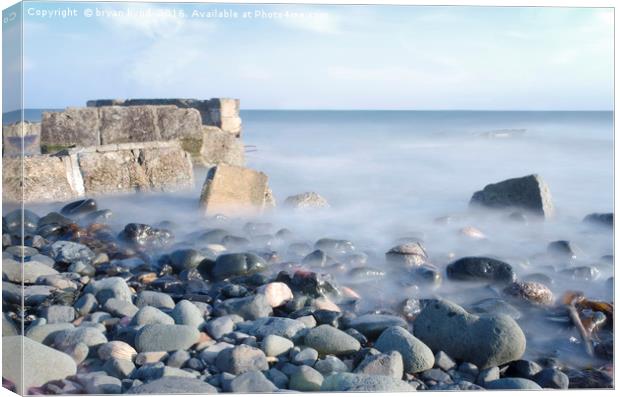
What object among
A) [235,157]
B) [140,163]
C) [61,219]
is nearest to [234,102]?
[235,157]

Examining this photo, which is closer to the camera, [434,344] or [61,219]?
[434,344]

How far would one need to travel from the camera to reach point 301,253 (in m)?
4.98

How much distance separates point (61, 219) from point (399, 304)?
269cm

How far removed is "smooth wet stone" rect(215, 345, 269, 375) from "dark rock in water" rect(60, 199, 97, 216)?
273 centimetres

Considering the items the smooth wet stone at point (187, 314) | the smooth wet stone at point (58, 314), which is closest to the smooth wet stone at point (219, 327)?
the smooth wet stone at point (187, 314)

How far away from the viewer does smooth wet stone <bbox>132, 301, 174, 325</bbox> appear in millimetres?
Result: 3564

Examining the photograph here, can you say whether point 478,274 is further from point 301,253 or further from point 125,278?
point 125,278

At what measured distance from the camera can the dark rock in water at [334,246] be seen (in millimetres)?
4980

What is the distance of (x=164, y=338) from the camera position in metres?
3.37

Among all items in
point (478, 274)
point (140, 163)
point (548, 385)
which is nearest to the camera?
point (548, 385)

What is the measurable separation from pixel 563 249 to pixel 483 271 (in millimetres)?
869

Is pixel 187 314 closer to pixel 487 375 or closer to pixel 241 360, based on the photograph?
pixel 241 360

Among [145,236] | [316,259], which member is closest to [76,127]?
[145,236]

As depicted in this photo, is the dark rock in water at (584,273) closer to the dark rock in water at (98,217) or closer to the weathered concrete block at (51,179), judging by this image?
the dark rock in water at (98,217)
